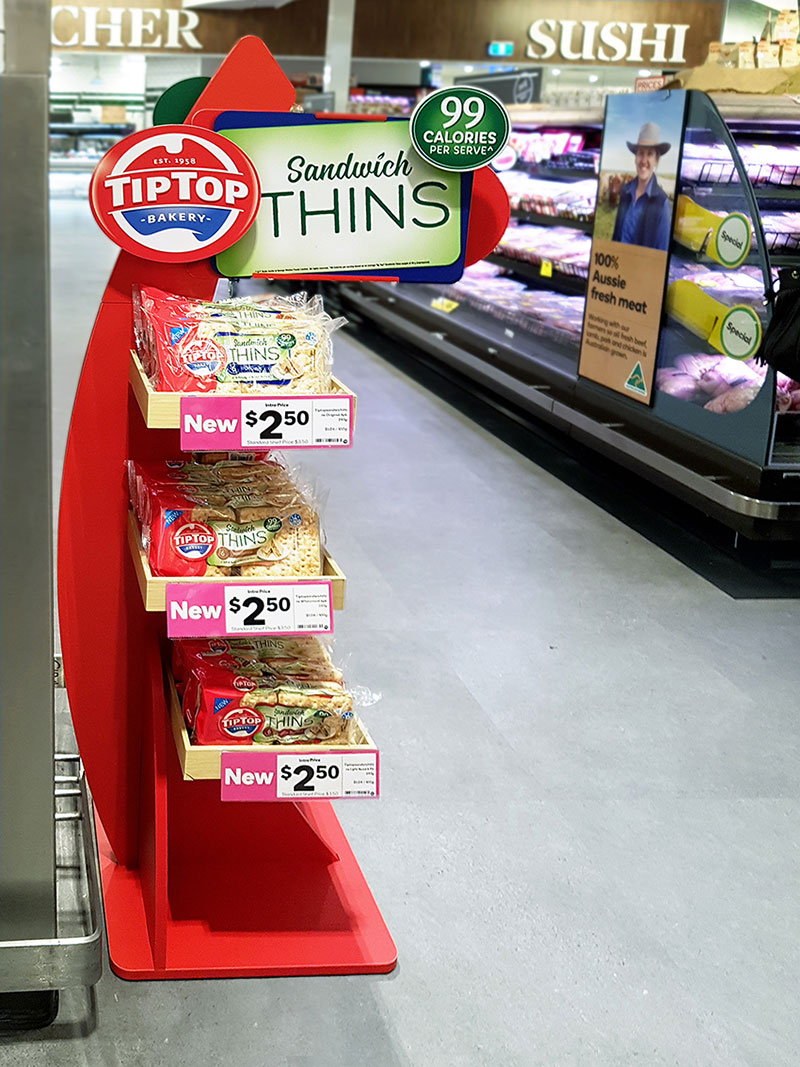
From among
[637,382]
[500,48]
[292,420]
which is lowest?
[637,382]

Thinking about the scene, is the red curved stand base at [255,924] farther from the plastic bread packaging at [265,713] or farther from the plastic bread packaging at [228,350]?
the plastic bread packaging at [228,350]

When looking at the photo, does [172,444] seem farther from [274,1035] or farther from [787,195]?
[787,195]

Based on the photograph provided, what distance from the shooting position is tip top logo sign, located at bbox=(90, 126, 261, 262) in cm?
220

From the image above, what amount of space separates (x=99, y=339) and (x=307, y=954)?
50.9 inches

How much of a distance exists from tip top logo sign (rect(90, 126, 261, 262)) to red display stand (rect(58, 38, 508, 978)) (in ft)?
0.38

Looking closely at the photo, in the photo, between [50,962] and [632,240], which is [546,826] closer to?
[50,962]

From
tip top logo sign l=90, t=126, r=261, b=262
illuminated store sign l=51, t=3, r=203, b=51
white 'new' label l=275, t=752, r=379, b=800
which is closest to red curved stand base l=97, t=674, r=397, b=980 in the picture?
white 'new' label l=275, t=752, r=379, b=800

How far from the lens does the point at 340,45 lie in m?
12.1

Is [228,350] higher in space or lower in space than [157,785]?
higher

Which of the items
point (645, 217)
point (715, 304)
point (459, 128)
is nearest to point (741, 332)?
point (715, 304)

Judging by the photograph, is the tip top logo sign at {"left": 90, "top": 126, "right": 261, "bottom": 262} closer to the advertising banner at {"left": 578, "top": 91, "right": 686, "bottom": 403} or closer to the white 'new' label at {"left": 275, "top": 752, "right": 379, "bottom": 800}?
the white 'new' label at {"left": 275, "top": 752, "right": 379, "bottom": 800}

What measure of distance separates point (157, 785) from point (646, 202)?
4.11 meters

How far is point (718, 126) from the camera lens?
191 inches

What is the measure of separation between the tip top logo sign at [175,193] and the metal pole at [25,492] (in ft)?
1.02
